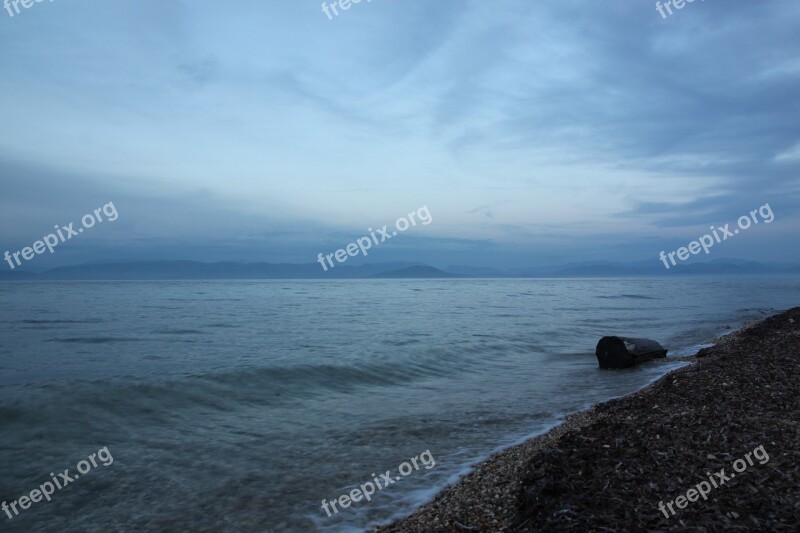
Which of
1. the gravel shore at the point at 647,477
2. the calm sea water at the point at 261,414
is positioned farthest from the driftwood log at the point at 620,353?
the gravel shore at the point at 647,477

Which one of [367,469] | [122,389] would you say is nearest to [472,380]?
[367,469]

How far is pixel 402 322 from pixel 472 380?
63.8ft

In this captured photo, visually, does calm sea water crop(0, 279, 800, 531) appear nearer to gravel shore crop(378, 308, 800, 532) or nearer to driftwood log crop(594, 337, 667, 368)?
driftwood log crop(594, 337, 667, 368)

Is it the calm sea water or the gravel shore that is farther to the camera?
the calm sea water

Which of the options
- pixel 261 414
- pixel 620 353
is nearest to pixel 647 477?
pixel 261 414

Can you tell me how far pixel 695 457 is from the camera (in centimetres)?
591

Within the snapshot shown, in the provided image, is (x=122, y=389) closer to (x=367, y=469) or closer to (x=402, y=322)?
(x=367, y=469)

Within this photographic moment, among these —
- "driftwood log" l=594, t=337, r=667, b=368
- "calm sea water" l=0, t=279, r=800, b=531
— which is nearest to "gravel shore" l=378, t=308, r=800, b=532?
"calm sea water" l=0, t=279, r=800, b=531

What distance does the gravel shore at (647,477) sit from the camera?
4699 mm

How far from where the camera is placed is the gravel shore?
15.4 ft

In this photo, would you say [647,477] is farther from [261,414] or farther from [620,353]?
[620,353]

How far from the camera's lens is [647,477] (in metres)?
5.53

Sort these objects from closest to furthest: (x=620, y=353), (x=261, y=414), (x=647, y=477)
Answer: (x=647, y=477)
(x=261, y=414)
(x=620, y=353)

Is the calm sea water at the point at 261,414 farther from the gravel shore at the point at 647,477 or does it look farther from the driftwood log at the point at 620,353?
the gravel shore at the point at 647,477
